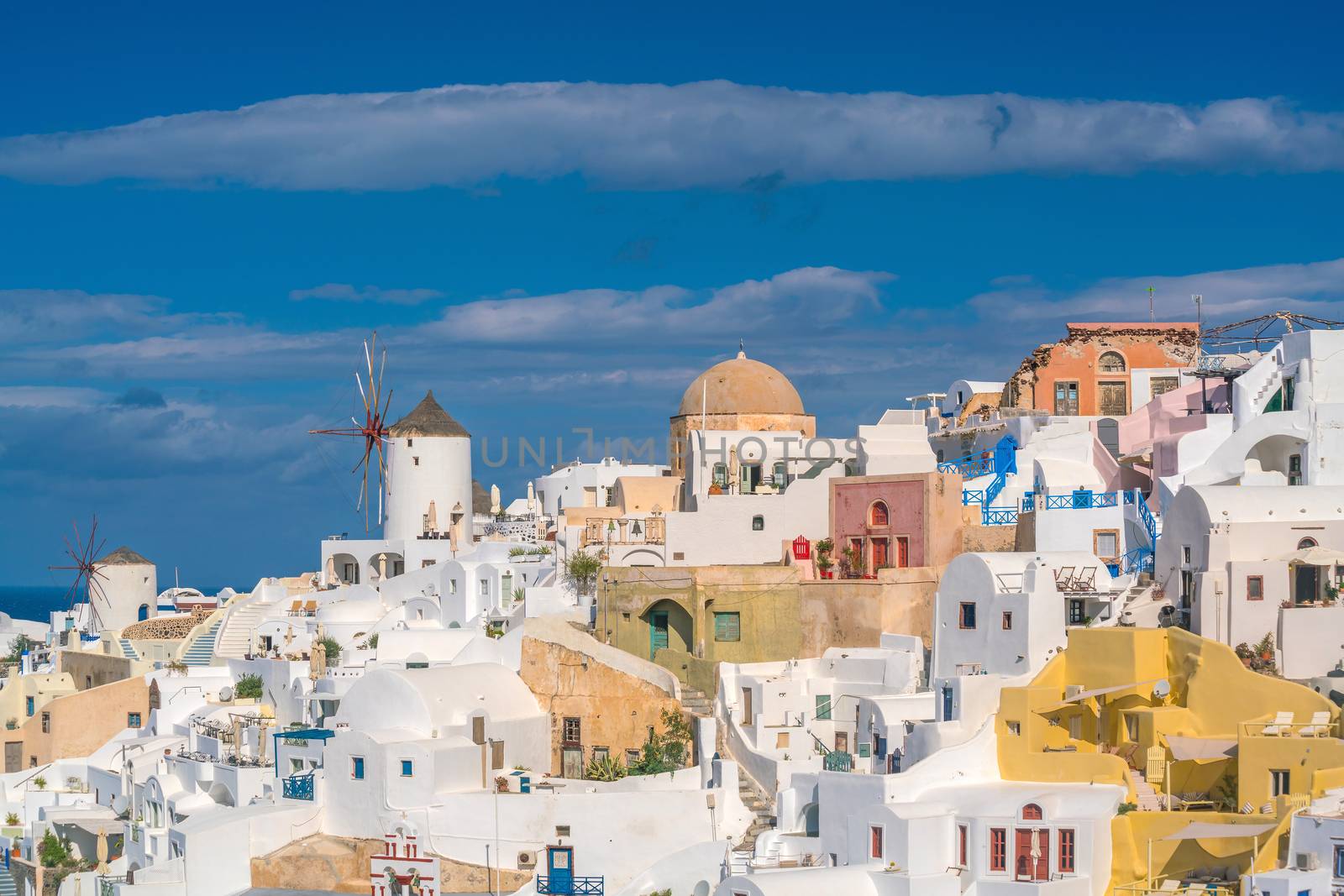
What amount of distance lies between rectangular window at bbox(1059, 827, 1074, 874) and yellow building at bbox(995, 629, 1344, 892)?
2.34 ft

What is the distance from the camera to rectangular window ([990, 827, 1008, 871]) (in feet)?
83.0

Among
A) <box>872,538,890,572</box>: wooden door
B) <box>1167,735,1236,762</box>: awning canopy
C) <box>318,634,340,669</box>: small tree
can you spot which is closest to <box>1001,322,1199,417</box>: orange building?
<box>872,538,890,572</box>: wooden door

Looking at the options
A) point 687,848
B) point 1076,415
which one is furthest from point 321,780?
point 1076,415

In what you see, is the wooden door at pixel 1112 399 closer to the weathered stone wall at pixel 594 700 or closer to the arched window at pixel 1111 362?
the arched window at pixel 1111 362

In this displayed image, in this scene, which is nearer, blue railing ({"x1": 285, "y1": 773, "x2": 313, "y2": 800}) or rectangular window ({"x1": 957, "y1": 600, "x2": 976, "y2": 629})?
rectangular window ({"x1": 957, "y1": 600, "x2": 976, "y2": 629})

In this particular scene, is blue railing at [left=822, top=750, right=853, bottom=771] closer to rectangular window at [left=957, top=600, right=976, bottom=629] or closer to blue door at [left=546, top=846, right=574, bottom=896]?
rectangular window at [left=957, top=600, right=976, bottom=629]

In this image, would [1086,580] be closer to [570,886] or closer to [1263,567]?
[1263,567]

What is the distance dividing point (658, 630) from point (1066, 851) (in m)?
12.1

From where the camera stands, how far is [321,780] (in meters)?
32.4

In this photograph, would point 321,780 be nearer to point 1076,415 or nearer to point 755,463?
point 755,463

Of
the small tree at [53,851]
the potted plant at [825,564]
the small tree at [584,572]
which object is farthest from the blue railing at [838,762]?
the small tree at [53,851]

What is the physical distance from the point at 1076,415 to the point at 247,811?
21.8 meters

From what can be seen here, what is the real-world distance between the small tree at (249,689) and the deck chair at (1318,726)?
77.2ft

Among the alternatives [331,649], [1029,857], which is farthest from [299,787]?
[1029,857]
